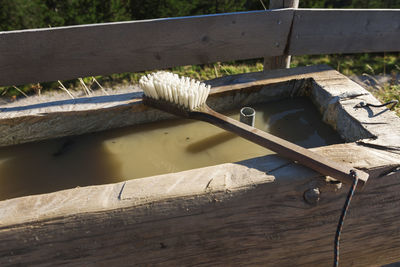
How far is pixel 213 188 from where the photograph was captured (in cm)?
114

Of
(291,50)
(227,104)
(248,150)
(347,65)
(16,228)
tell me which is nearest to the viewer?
(16,228)

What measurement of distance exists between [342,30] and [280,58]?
45cm

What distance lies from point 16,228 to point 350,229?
4.00ft

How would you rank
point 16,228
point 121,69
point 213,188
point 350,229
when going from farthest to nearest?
point 121,69 → point 350,229 → point 213,188 → point 16,228

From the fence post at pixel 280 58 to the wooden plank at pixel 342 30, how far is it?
0.28 feet

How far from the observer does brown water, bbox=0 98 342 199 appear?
4.96ft

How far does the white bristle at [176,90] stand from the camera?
1.53 metres

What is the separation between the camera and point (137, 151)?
167 cm

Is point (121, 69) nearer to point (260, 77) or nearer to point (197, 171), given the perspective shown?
point (260, 77)

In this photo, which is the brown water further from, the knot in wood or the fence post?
the fence post

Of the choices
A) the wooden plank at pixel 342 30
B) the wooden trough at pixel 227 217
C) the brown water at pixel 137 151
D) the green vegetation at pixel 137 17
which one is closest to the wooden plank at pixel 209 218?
the wooden trough at pixel 227 217

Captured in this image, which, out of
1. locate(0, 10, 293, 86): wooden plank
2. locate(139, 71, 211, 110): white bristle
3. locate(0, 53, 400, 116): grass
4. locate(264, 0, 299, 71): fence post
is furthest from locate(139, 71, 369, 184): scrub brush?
locate(0, 53, 400, 116): grass

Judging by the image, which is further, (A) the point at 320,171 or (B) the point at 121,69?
(B) the point at 121,69

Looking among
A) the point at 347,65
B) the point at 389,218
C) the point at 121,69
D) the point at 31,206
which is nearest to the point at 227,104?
the point at 121,69
